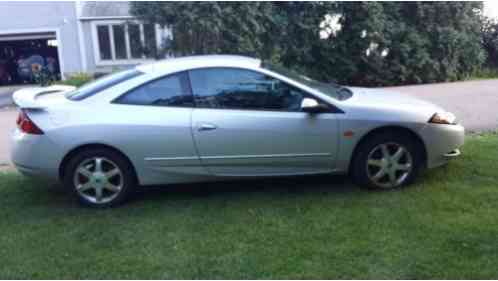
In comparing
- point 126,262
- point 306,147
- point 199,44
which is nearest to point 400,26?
point 199,44

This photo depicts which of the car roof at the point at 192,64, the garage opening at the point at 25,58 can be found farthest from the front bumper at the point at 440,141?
the garage opening at the point at 25,58

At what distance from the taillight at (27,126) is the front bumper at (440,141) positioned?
12.4 feet

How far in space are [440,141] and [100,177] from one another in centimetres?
342

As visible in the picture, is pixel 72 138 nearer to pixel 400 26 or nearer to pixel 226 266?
pixel 226 266

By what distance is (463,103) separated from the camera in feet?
35.7

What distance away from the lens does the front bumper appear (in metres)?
5.30

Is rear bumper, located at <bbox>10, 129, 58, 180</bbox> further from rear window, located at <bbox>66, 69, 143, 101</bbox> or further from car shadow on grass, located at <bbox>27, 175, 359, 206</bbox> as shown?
rear window, located at <bbox>66, 69, 143, 101</bbox>

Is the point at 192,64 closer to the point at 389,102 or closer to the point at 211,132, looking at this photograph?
the point at 211,132

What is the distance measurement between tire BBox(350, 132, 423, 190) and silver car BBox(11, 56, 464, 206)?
0.03ft

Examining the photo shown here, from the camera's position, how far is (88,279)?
3828 mm

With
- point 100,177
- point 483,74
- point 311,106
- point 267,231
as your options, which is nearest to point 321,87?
point 311,106

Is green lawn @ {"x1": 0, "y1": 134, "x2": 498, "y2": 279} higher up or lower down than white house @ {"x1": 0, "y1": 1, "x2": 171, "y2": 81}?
lower down

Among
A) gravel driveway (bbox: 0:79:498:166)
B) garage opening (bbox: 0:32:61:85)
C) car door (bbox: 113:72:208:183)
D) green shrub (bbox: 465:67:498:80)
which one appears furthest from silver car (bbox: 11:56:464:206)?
garage opening (bbox: 0:32:61:85)

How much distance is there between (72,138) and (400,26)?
11.1 m
